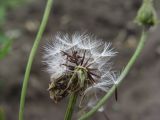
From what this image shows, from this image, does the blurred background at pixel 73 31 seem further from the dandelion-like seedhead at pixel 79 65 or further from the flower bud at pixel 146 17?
the dandelion-like seedhead at pixel 79 65

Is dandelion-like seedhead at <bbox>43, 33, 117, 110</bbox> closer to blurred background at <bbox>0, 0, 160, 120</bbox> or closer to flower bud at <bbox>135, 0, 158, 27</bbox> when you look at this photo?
flower bud at <bbox>135, 0, 158, 27</bbox>

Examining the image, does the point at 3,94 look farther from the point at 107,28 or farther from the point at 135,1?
the point at 135,1

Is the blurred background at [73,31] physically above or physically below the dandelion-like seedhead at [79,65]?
below

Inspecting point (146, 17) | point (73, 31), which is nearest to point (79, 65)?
point (146, 17)

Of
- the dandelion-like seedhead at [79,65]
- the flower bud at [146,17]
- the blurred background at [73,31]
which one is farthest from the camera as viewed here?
the blurred background at [73,31]

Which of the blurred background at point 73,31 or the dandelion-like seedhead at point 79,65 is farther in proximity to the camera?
the blurred background at point 73,31

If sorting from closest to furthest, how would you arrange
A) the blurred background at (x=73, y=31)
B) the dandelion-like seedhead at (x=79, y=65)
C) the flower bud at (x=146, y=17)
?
the dandelion-like seedhead at (x=79, y=65) < the flower bud at (x=146, y=17) < the blurred background at (x=73, y=31)

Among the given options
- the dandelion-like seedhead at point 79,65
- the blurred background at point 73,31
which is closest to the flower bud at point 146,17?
the dandelion-like seedhead at point 79,65
